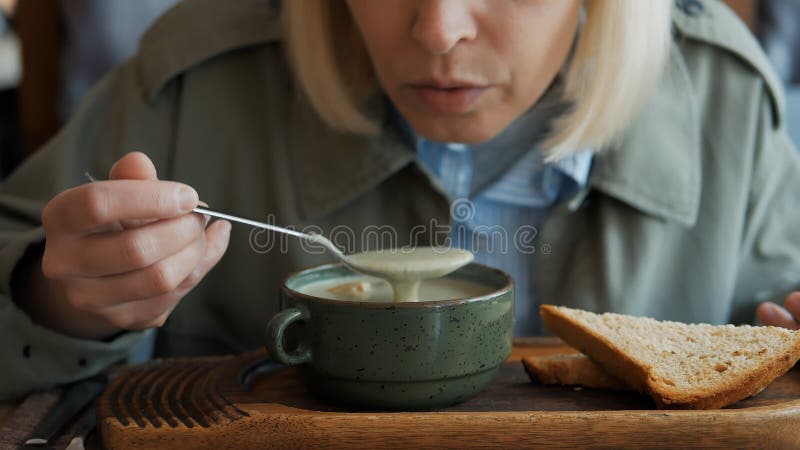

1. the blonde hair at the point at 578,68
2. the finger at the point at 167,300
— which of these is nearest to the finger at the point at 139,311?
the finger at the point at 167,300

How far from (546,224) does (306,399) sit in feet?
1.69

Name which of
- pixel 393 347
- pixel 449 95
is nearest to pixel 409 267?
pixel 393 347

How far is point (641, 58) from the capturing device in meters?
1.12

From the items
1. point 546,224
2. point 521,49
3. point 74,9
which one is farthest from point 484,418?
point 74,9

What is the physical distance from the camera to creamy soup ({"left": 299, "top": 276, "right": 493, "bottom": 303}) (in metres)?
0.83

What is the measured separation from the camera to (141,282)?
74 cm

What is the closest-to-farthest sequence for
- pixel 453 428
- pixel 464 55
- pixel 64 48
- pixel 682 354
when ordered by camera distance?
pixel 453 428 → pixel 682 354 → pixel 464 55 → pixel 64 48

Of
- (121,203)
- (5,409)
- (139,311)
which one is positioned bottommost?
(5,409)

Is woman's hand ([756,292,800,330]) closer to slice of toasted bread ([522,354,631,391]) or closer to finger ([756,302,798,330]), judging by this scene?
finger ([756,302,798,330])

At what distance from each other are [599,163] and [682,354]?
16.5 inches

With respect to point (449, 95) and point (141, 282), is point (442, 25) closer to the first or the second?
point (449, 95)

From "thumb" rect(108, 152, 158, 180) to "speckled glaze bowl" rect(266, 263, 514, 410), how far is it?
16cm

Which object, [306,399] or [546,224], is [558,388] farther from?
[546,224]

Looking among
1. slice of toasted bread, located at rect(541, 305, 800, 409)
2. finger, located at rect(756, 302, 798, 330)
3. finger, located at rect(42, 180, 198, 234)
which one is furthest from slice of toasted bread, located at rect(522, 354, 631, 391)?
finger, located at rect(42, 180, 198, 234)
